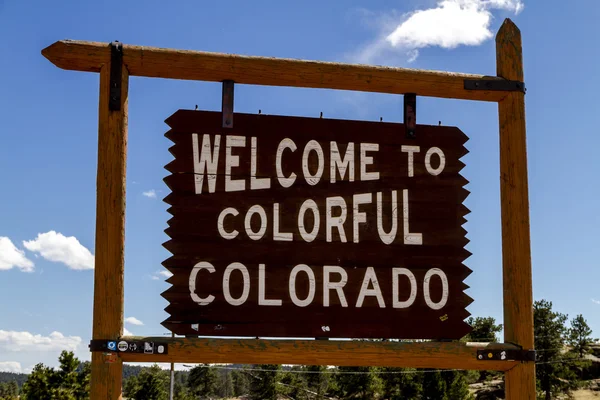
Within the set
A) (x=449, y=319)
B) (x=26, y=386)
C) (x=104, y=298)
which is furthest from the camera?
(x=26, y=386)

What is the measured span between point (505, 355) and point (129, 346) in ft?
11.3

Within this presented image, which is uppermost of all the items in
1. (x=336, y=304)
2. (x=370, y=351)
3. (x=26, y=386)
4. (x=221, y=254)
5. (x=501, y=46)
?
(x=501, y=46)

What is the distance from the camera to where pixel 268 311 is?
646cm

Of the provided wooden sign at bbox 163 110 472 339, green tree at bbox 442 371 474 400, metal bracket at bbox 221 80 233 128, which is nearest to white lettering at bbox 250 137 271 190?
wooden sign at bbox 163 110 472 339

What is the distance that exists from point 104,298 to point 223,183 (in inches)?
58.6

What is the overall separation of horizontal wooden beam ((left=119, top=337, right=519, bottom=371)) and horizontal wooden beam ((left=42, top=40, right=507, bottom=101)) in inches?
98.5

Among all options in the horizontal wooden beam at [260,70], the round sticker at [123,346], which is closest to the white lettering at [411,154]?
the horizontal wooden beam at [260,70]

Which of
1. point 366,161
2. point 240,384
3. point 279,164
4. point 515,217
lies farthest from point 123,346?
→ point 240,384

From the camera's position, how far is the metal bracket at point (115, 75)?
6.57 metres

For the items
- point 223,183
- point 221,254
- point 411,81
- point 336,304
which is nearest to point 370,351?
point 336,304

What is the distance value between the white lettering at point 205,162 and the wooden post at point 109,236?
657 millimetres

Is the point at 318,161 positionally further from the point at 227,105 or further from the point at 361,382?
the point at 361,382

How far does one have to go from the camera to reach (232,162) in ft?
21.7

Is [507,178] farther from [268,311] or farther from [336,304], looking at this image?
[268,311]
